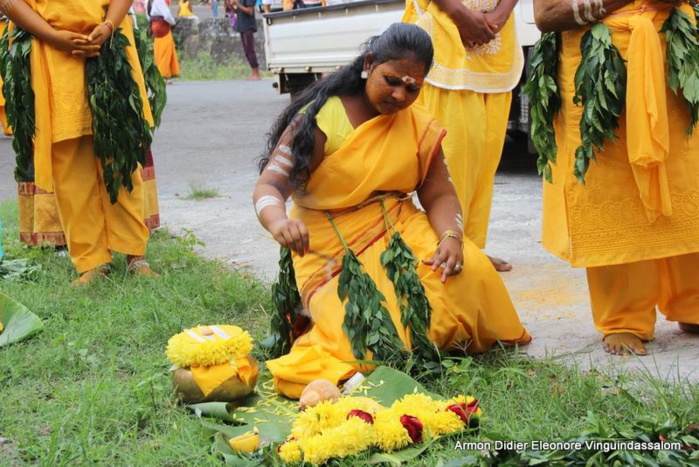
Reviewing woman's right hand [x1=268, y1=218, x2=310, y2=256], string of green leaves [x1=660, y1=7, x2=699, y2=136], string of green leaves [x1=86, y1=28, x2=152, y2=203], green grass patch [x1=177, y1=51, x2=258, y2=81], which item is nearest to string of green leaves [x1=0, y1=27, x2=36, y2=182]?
string of green leaves [x1=86, y1=28, x2=152, y2=203]

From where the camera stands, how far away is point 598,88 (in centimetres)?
355

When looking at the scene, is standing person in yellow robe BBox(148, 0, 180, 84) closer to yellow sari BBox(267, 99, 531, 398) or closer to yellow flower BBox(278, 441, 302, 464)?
yellow sari BBox(267, 99, 531, 398)

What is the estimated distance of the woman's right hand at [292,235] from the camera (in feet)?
11.3

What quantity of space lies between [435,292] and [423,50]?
2.92ft

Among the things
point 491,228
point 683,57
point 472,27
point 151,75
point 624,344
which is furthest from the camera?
point 491,228

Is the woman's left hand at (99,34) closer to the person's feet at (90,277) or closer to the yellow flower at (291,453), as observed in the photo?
the person's feet at (90,277)

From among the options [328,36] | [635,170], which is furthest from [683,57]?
[328,36]

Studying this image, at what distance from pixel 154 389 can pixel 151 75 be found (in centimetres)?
269

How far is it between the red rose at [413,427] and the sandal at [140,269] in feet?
8.67

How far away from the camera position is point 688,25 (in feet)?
11.7

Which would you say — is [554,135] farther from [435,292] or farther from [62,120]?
[62,120]

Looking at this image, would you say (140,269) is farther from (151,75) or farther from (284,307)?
(284,307)

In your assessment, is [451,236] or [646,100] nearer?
[646,100]

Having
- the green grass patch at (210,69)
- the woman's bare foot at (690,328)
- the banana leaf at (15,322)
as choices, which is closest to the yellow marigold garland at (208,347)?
the banana leaf at (15,322)
